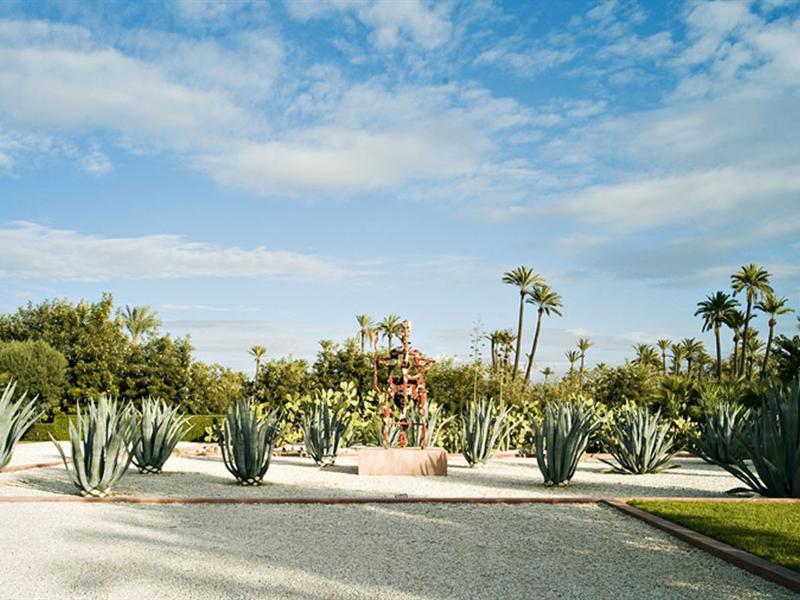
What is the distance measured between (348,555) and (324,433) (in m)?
6.79

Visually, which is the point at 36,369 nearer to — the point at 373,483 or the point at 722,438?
the point at 373,483

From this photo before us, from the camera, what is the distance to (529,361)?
51000 millimetres

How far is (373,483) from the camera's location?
33.4ft

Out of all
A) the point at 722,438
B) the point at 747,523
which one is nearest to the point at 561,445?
the point at 747,523

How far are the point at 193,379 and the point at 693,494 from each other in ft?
94.4

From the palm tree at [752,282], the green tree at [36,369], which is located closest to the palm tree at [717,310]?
the palm tree at [752,282]

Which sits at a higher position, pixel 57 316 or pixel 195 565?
pixel 57 316

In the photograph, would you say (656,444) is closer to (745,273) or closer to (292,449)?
(292,449)

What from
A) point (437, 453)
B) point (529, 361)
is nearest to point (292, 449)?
point (437, 453)

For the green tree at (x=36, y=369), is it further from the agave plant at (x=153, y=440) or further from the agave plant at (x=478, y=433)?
the agave plant at (x=478, y=433)

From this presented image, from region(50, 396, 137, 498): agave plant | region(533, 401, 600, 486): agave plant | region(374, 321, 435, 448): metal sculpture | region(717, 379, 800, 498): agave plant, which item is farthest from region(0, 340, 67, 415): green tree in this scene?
region(717, 379, 800, 498): agave plant

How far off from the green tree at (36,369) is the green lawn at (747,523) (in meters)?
26.1

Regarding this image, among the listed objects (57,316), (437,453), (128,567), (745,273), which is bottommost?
(128,567)

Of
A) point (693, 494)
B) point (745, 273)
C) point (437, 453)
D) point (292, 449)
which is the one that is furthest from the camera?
point (745, 273)
